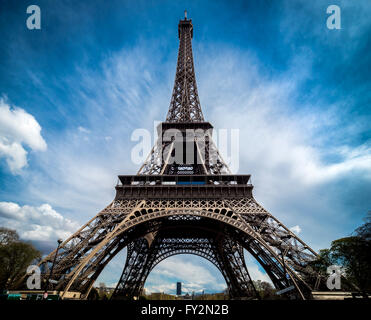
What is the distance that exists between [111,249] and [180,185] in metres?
9.23

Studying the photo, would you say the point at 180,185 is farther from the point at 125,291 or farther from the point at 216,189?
the point at 125,291

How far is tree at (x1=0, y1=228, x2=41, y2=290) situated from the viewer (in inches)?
995

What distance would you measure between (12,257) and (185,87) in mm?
35644

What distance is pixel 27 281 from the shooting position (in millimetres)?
14328

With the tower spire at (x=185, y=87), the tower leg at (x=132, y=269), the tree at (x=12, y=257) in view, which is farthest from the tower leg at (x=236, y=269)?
the tree at (x=12, y=257)

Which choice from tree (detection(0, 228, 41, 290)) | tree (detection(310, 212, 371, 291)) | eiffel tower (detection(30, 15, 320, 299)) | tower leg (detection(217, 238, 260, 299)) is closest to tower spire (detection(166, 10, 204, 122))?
eiffel tower (detection(30, 15, 320, 299))

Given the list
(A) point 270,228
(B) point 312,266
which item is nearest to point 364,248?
(B) point 312,266

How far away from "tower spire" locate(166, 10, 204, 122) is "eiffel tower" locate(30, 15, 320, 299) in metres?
0.21

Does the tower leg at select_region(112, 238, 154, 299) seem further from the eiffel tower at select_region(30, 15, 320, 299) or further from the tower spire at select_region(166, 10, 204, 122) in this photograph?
the tower spire at select_region(166, 10, 204, 122)

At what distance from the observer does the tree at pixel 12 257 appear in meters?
25.3

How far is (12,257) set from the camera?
85.3 ft

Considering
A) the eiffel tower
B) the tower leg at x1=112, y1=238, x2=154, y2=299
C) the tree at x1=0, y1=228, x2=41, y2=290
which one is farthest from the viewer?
the tower leg at x1=112, y1=238, x2=154, y2=299

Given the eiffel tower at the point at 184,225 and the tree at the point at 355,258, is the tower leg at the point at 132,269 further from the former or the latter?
the tree at the point at 355,258

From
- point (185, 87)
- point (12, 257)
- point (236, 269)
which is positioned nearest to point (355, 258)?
point (236, 269)
